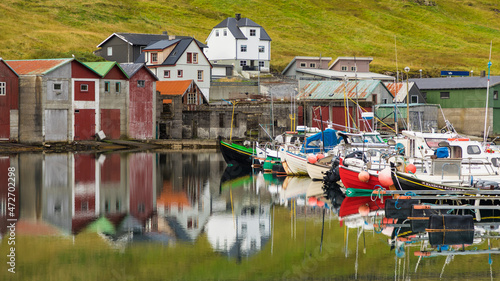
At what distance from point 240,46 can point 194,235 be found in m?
79.7

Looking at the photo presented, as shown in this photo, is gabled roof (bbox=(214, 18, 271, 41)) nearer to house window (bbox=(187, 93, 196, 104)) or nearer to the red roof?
the red roof

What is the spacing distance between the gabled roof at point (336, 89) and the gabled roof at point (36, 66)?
79.9 feet

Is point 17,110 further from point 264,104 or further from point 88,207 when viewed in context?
point 88,207

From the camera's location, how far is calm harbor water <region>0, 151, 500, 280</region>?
66.6 feet

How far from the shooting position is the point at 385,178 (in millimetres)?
30641

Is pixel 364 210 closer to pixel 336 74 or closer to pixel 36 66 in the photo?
pixel 36 66

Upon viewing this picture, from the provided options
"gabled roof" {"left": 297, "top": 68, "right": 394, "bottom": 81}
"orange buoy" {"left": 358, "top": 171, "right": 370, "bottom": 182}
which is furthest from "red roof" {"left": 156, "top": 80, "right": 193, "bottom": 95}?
"orange buoy" {"left": 358, "top": 171, "right": 370, "bottom": 182}

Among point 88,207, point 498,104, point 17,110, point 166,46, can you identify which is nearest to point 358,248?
point 88,207

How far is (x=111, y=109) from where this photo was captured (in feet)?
208

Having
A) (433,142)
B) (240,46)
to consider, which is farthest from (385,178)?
(240,46)

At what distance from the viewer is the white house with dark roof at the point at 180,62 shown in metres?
81.8

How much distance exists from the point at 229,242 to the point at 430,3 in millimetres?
171247

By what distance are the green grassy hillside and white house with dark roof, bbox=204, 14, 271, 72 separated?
7.58 m

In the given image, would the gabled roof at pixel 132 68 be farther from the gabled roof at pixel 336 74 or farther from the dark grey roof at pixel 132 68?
the gabled roof at pixel 336 74
